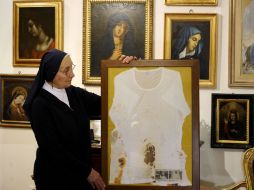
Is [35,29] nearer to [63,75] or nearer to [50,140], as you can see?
[63,75]

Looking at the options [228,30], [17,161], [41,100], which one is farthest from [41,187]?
[228,30]

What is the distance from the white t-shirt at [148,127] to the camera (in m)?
2.08

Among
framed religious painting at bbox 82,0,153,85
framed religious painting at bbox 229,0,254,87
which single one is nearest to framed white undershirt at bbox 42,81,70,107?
framed religious painting at bbox 82,0,153,85

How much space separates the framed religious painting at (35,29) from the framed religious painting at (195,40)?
0.92 meters

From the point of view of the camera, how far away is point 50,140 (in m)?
1.98

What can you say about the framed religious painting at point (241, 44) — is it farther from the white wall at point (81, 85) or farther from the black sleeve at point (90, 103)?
the black sleeve at point (90, 103)

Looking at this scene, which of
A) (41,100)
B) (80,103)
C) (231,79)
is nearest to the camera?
(41,100)

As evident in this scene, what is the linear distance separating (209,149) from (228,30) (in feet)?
3.16

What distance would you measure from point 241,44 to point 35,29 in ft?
5.62

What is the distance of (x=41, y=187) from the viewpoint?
2094mm

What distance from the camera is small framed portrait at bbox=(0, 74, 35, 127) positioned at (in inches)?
121

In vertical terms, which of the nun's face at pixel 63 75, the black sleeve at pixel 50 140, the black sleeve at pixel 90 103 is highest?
the nun's face at pixel 63 75

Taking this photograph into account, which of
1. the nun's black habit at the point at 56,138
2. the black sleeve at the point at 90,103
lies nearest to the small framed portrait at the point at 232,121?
the black sleeve at the point at 90,103

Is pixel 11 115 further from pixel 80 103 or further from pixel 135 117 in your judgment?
pixel 135 117
